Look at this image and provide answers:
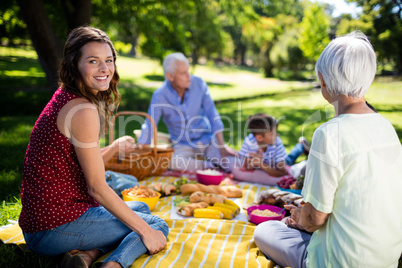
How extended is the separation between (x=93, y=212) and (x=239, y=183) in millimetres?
2416

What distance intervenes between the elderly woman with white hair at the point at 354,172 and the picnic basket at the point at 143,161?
107 inches

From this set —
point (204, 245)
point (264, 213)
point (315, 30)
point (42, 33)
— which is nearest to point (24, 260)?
point (204, 245)

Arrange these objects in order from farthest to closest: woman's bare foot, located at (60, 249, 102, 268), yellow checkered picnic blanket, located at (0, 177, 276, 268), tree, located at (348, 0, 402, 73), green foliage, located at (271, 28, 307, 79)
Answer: green foliage, located at (271, 28, 307, 79) < tree, located at (348, 0, 402, 73) < yellow checkered picnic blanket, located at (0, 177, 276, 268) < woman's bare foot, located at (60, 249, 102, 268)

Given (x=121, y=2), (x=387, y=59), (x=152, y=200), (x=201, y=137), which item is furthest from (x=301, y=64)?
(x=152, y=200)

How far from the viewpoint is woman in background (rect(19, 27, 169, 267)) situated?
214 centimetres

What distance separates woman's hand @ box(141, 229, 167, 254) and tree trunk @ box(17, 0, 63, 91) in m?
5.52

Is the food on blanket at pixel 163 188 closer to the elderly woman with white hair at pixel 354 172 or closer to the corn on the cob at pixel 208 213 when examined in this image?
the corn on the cob at pixel 208 213

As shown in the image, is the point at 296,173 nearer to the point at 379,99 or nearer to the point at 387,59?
the point at 379,99

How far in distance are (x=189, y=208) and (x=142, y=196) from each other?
0.45m

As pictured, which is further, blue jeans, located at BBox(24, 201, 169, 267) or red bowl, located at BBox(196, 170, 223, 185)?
red bowl, located at BBox(196, 170, 223, 185)

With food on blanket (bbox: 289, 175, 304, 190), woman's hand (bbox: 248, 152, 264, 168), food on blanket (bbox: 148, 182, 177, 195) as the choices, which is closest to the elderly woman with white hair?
food on blanket (bbox: 289, 175, 304, 190)

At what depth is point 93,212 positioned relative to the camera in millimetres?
2340

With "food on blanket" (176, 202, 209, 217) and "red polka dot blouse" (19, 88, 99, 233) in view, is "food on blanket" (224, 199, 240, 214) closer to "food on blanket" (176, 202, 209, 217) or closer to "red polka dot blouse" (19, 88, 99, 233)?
"food on blanket" (176, 202, 209, 217)

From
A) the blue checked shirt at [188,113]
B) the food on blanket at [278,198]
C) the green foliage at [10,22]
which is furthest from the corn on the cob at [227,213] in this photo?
the green foliage at [10,22]
